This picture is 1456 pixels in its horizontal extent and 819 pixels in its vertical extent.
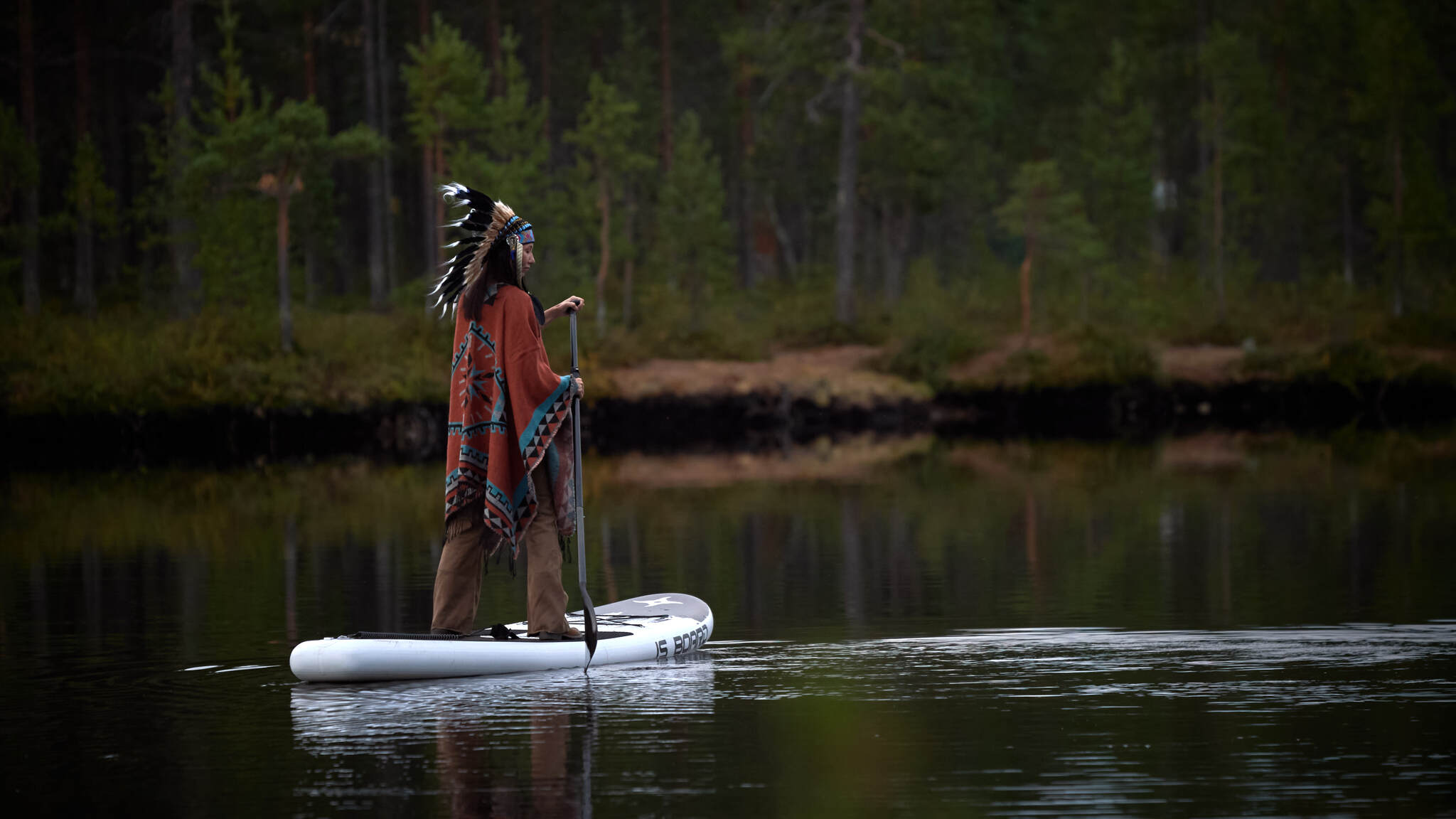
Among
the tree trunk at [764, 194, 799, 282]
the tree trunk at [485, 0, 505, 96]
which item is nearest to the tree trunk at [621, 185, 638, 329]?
the tree trunk at [764, 194, 799, 282]

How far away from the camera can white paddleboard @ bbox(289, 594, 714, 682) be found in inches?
396

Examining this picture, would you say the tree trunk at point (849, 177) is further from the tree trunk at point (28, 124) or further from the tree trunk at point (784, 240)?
the tree trunk at point (28, 124)

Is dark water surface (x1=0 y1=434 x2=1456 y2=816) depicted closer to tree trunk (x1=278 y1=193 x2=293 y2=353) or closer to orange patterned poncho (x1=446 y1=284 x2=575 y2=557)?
orange patterned poncho (x1=446 y1=284 x2=575 y2=557)

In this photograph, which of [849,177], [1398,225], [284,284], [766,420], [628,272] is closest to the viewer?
[284,284]

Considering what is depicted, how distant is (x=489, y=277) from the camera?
1070 centimetres

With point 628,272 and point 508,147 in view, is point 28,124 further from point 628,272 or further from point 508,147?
point 628,272

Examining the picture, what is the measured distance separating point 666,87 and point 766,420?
21565mm

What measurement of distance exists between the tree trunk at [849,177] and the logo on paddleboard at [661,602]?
115ft

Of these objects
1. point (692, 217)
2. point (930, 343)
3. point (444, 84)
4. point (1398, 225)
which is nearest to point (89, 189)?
point (444, 84)

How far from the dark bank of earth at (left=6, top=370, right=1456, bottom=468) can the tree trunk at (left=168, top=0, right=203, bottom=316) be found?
5410mm

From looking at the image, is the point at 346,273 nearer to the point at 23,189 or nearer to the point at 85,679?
the point at 23,189

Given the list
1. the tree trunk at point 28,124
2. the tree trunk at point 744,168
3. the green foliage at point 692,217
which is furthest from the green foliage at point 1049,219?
the tree trunk at point 28,124

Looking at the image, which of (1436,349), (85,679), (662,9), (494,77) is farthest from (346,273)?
(85,679)

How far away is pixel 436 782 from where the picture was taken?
25.5 feet
